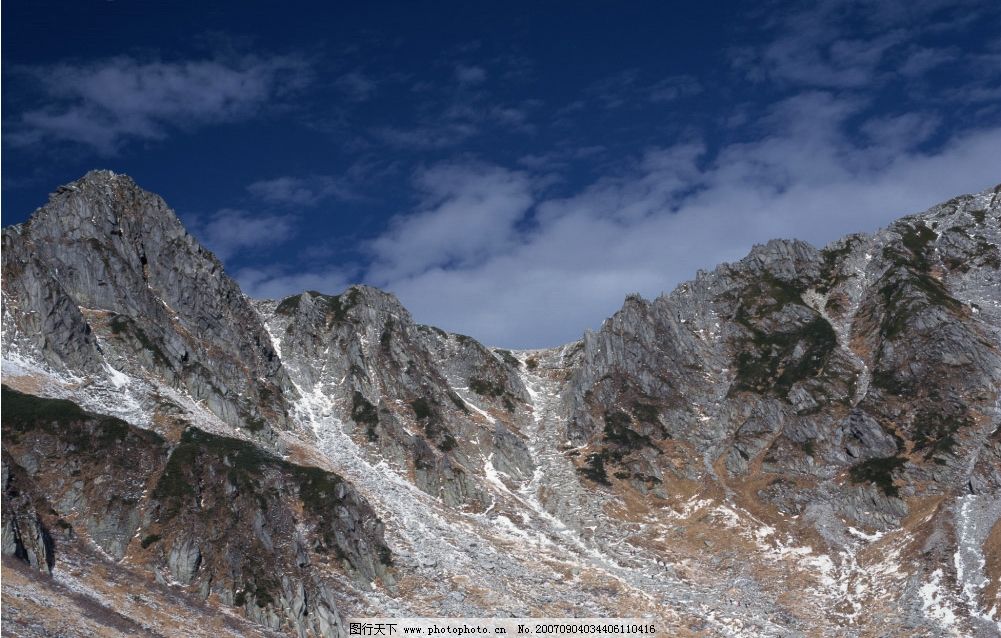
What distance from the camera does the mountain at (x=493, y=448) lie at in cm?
5997

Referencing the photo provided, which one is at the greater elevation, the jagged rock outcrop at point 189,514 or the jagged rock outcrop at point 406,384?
the jagged rock outcrop at point 406,384

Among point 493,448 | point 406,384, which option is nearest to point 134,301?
point 406,384

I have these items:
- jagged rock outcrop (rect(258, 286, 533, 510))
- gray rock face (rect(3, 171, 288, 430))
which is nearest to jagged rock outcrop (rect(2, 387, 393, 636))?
gray rock face (rect(3, 171, 288, 430))

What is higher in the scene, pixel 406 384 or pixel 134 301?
pixel 406 384

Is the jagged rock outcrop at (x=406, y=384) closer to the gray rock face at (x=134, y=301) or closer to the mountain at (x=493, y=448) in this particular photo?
the mountain at (x=493, y=448)

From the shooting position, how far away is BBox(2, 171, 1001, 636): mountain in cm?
5997

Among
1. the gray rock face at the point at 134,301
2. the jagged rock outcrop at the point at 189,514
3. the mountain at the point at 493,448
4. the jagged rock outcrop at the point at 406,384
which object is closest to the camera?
the jagged rock outcrop at the point at 189,514

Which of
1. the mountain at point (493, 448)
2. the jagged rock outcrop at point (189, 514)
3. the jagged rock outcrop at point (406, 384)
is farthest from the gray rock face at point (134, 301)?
the jagged rock outcrop at point (189, 514)

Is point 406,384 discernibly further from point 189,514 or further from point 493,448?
point 189,514

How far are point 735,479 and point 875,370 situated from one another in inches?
1071

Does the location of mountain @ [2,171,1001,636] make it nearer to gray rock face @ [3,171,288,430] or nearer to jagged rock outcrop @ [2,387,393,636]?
jagged rock outcrop @ [2,387,393,636]

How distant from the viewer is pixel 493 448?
10300 cm

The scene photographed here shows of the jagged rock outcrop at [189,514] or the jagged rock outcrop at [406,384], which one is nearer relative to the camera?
the jagged rock outcrop at [189,514]

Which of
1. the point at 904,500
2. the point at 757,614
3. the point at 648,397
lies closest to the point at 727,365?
the point at 648,397
